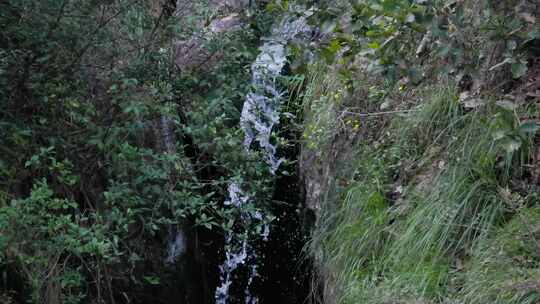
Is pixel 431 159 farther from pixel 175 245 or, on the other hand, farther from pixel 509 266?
pixel 175 245

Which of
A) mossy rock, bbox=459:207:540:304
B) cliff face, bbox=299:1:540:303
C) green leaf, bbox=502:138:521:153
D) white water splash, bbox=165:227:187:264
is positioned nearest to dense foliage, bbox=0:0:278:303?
white water splash, bbox=165:227:187:264

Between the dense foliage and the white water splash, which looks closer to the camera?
the dense foliage

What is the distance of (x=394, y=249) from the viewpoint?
4012mm

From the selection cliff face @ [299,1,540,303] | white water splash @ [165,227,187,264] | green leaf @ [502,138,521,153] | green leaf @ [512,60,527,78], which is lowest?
white water splash @ [165,227,187,264]

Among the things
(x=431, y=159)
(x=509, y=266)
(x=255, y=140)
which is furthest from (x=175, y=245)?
(x=509, y=266)

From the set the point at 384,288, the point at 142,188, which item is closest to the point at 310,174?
the point at 142,188

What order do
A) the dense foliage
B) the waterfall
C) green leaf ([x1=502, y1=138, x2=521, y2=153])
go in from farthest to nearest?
the waterfall
the dense foliage
green leaf ([x1=502, y1=138, x2=521, y2=153])

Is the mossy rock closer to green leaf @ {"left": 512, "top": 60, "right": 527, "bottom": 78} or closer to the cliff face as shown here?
A: the cliff face

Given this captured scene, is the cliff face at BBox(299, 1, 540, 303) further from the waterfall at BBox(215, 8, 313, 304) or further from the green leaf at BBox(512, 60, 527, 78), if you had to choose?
the waterfall at BBox(215, 8, 313, 304)

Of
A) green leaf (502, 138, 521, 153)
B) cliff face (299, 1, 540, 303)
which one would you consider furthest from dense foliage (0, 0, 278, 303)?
green leaf (502, 138, 521, 153)

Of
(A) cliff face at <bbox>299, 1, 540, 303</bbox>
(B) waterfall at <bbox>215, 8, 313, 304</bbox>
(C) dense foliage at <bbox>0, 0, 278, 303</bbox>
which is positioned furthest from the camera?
(B) waterfall at <bbox>215, 8, 313, 304</bbox>

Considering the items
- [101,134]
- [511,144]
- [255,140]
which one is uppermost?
[511,144]

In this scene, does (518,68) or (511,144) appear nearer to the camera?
(511,144)

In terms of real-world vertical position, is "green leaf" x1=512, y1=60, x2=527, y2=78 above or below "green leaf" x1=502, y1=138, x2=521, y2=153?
above
